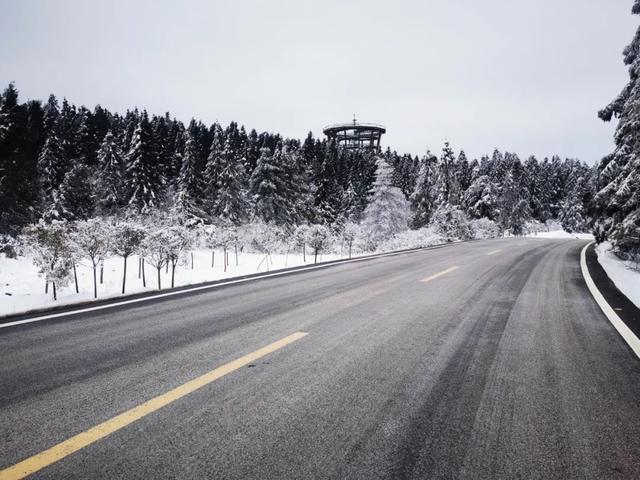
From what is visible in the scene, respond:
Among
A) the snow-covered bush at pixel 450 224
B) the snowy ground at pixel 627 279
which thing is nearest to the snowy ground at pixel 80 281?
the snowy ground at pixel 627 279

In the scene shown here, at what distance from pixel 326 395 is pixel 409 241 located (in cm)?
2878

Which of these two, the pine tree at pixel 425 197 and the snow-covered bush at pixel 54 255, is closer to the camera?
the snow-covered bush at pixel 54 255

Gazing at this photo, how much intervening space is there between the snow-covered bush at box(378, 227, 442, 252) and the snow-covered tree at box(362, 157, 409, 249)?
138 cm

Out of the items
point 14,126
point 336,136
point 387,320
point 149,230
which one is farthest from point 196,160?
point 336,136

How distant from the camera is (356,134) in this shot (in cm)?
12769

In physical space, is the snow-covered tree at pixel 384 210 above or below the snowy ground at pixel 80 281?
above

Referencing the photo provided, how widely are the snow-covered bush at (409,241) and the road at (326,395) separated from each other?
24801 millimetres

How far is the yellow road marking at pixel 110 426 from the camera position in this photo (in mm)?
1920

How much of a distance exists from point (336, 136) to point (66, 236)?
12761 centimetres

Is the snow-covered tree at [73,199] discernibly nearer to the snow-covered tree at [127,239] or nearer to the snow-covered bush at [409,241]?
the snow-covered tree at [127,239]

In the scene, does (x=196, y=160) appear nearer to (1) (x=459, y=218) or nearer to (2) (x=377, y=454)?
(1) (x=459, y=218)

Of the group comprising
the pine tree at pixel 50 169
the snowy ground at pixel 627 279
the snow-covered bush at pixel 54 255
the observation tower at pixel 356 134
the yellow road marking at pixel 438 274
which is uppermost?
the observation tower at pixel 356 134

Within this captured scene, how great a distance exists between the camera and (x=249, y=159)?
74.9 m

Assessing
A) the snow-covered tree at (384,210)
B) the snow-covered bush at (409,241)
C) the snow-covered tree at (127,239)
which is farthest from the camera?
the snow-covered tree at (384,210)
